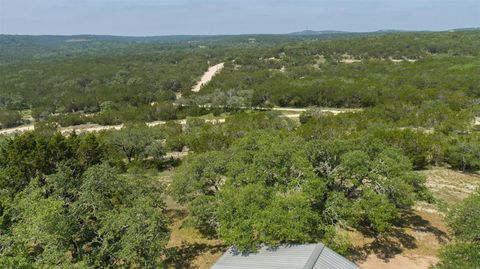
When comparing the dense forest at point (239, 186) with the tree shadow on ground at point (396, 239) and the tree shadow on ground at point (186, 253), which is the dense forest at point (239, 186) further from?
the tree shadow on ground at point (186, 253)

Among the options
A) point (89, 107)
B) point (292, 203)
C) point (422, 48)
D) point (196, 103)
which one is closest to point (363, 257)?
point (292, 203)

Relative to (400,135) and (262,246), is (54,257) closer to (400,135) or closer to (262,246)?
(262,246)

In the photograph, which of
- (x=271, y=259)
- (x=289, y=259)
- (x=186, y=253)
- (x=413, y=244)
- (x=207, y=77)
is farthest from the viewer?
(x=207, y=77)

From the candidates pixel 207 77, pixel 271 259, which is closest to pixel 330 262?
pixel 271 259

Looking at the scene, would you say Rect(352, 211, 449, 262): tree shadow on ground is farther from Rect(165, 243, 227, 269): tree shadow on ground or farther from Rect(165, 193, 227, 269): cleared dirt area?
Rect(165, 243, 227, 269): tree shadow on ground

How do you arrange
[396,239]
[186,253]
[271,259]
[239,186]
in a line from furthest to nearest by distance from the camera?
1. [396,239]
2. [239,186]
3. [186,253]
4. [271,259]

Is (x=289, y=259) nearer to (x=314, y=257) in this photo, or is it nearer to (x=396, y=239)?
(x=314, y=257)

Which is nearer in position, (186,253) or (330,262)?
(330,262)
